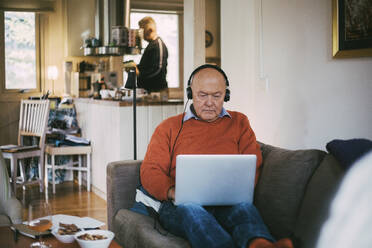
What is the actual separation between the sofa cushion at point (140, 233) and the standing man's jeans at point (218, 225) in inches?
2.3

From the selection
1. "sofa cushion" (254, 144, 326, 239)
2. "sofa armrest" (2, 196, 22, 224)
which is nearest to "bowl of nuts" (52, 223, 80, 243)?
"sofa armrest" (2, 196, 22, 224)

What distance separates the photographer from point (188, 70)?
426 cm

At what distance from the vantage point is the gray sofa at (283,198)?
74.2 inches

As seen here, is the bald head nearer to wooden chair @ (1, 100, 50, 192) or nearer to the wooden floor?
the wooden floor

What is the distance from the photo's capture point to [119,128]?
4.75 metres

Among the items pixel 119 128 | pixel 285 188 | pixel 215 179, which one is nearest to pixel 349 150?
pixel 285 188

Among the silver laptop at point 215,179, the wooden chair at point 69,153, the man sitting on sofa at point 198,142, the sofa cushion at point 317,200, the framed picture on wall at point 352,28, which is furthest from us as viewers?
the wooden chair at point 69,153

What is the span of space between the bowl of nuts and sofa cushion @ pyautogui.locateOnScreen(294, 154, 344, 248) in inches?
34.2

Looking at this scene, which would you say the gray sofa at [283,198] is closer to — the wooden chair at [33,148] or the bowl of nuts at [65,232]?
the bowl of nuts at [65,232]

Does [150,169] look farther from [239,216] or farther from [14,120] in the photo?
[14,120]

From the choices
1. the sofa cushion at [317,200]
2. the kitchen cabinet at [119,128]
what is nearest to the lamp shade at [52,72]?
the kitchen cabinet at [119,128]

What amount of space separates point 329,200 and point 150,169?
0.95m

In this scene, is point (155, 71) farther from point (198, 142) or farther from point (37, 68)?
point (198, 142)

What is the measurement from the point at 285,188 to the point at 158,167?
0.65m
